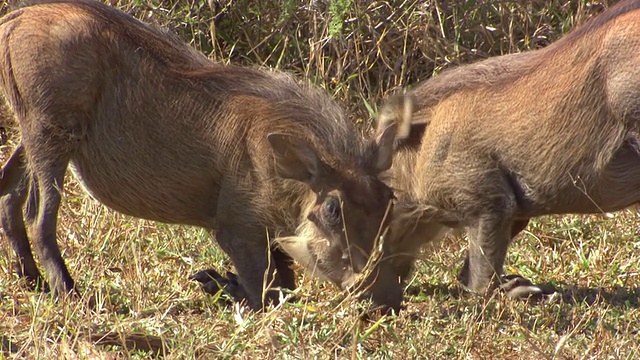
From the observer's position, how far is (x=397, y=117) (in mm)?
5301

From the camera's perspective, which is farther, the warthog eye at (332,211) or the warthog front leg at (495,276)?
the warthog front leg at (495,276)

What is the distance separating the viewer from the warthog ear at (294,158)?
4.67 metres

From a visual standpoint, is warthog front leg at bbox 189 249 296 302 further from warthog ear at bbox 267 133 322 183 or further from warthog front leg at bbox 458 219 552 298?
warthog front leg at bbox 458 219 552 298

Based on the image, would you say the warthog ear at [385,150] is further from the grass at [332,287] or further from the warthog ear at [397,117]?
the grass at [332,287]

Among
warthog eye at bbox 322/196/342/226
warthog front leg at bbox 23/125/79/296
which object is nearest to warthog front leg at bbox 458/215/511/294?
warthog eye at bbox 322/196/342/226

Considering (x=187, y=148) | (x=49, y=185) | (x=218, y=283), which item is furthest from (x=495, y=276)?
(x=49, y=185)

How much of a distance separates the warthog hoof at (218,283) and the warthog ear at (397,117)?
3.01 ft

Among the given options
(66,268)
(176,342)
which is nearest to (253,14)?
(66,268)

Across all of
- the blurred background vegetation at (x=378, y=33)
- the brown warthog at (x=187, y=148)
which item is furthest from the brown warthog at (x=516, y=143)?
the blurred background vegetation at (x=378, y=33)

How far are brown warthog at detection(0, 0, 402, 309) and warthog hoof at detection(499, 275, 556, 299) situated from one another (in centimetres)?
60

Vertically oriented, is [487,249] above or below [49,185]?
below

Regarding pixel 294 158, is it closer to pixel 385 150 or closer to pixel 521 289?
pixel 385 150

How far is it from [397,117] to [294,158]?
76 cm

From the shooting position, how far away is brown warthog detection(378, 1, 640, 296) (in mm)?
4898
